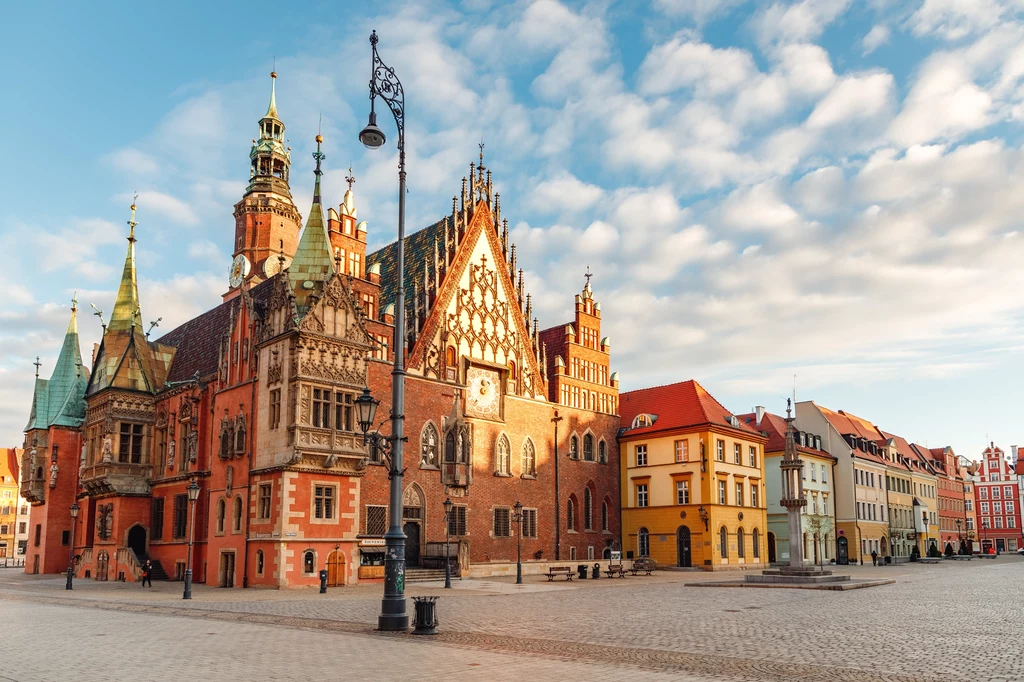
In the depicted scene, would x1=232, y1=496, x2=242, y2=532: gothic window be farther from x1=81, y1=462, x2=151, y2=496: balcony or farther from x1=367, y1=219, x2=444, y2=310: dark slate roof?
x1=367, y1=219, x2=444, y2=310: dark slate roof

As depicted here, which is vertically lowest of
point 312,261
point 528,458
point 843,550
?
point 843,550

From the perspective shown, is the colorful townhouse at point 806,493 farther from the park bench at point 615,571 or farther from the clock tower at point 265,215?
the clock tower at point 265,215

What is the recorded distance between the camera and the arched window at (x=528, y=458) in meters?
52.1

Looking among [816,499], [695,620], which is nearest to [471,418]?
[695,620]

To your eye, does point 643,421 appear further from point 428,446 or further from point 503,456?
point 428,446

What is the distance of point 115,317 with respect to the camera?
171ft

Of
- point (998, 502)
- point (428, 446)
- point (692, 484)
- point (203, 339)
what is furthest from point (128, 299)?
point (998, 502)

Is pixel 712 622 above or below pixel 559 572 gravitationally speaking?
above

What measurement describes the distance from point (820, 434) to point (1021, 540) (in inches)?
2805

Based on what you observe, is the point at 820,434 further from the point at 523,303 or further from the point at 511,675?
the point at 511,675

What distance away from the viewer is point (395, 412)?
1881 cm

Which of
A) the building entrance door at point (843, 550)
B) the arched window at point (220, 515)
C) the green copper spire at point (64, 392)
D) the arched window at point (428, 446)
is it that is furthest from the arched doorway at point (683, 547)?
the green copper spire at point (64, 392)

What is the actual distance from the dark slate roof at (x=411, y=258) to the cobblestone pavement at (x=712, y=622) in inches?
781

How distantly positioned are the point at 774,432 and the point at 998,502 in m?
78.8
